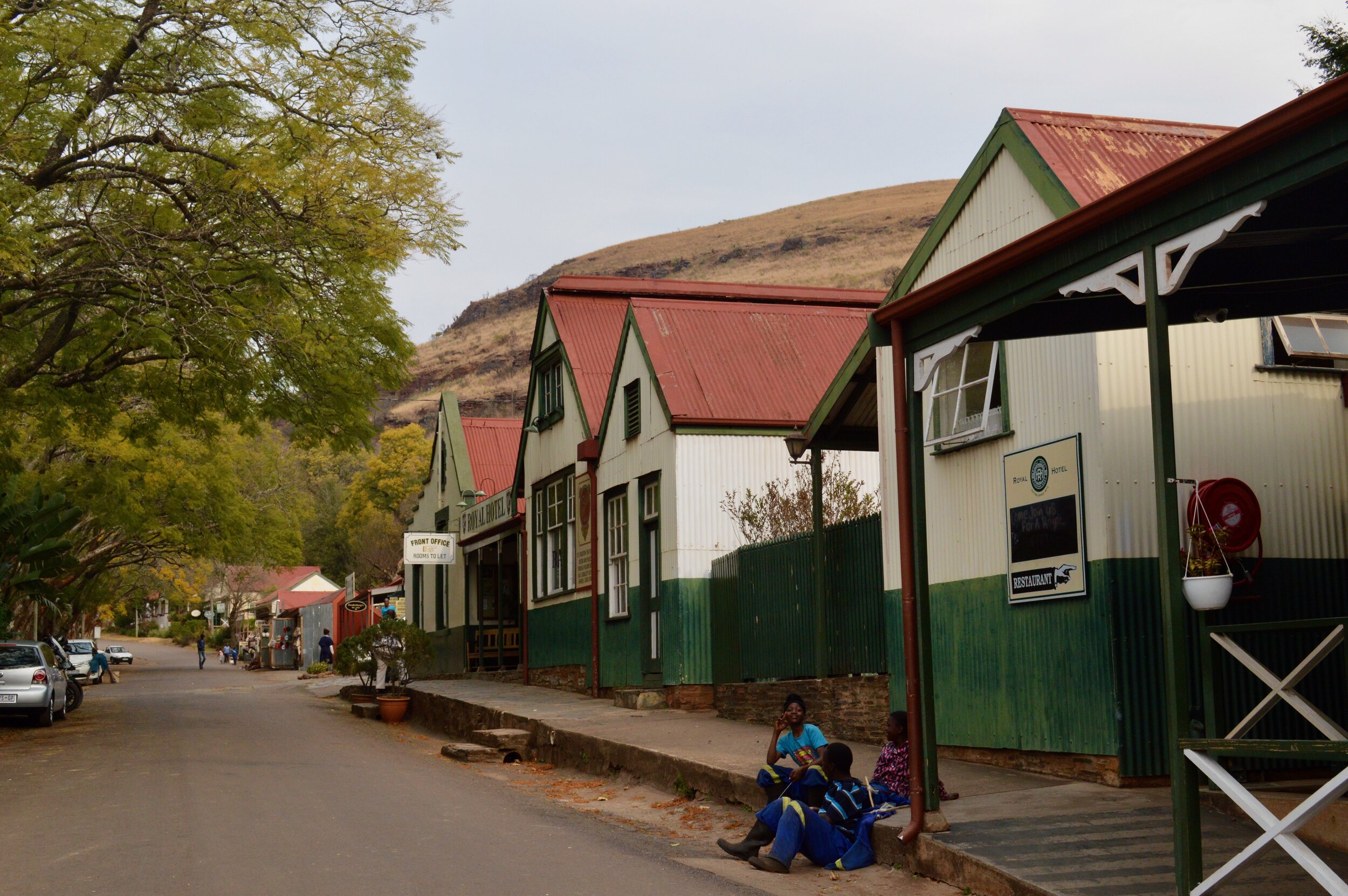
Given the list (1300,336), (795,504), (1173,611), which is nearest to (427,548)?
(795,504)

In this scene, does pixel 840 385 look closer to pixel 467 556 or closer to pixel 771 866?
pixel 771 866

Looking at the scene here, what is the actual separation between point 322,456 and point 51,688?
257ft

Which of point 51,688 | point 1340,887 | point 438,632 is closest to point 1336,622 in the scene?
point 1340,887

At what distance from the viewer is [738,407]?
1895 centimetres

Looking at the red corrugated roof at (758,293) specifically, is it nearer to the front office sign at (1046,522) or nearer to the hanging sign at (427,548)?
the hanging sign at (427,548)

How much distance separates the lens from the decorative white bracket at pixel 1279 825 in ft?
18.9

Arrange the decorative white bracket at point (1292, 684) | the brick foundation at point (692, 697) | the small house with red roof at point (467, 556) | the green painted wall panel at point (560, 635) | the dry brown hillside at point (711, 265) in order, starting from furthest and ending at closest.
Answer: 1. the dry brown hillside at point (711, 265)
2. the small house with red roof at point (467, 556)
3. the green painted wall panel at point (560, 635)
4. the brick foundation at point (692, 697)
5. the decorative white bracket at point (1292, 684)

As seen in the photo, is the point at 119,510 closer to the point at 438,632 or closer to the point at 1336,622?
the point at 438,632

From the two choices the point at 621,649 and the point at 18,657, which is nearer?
the point at 621,649

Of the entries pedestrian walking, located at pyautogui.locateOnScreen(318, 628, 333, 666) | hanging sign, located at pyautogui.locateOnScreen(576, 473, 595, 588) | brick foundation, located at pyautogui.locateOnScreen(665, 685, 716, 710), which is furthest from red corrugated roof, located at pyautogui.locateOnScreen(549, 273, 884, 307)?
pedestrian walking, located at pyautogui.locateOnScreen(318, 628, 333, 666)

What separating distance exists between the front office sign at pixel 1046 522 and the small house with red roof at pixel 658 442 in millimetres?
6227

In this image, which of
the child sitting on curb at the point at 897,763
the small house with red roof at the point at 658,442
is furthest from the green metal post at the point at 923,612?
the small house with red roof at the point at 658,442

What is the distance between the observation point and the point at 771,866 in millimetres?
9016

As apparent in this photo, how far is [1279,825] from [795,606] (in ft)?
32.3
